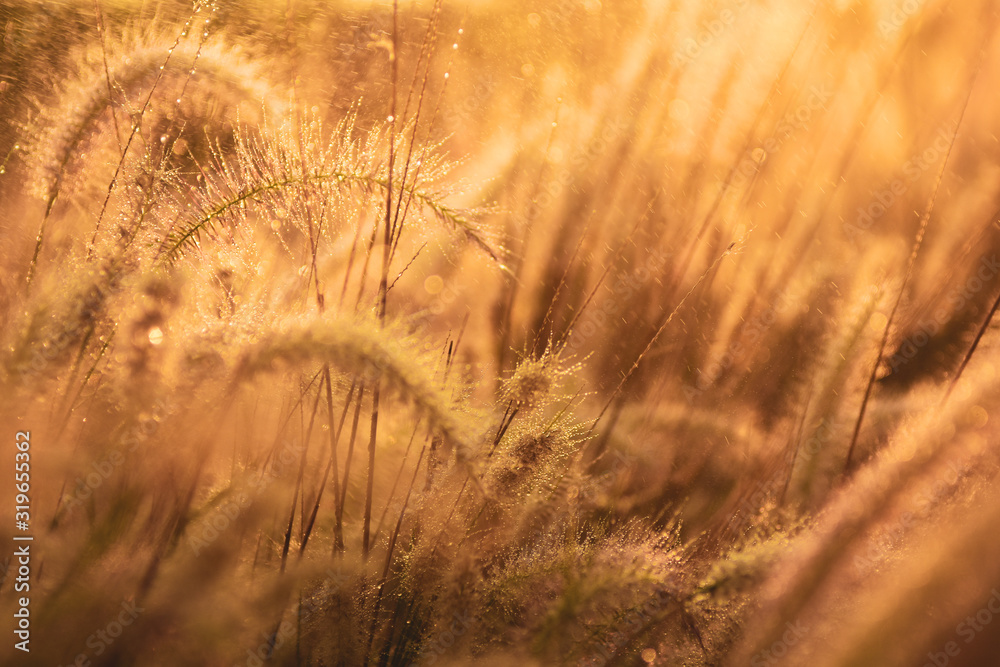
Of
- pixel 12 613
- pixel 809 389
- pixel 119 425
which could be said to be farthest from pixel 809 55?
pixel 12 613

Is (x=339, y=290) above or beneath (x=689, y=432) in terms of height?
above

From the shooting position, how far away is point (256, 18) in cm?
76

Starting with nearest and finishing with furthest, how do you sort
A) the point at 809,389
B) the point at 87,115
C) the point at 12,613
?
1. the point at 12,613
2. the point at 87,115
3. the point at 809,389

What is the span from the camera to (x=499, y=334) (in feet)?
2.52

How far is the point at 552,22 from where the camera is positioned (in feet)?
2.71

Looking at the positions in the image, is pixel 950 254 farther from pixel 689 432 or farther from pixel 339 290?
pixel 339 290

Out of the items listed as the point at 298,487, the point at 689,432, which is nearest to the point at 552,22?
the point at 689,432

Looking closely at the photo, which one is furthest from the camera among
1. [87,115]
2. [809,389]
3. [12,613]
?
[809,389]

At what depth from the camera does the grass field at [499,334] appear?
1.77 feet

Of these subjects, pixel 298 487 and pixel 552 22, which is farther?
pixel 552 22

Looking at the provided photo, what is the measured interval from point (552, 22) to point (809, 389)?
637 millimetres

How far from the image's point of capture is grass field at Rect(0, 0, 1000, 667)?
1.77ft

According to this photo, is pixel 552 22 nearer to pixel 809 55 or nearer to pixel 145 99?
pixel 809 55

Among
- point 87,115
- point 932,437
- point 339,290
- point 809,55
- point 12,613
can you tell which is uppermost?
point 809,55
